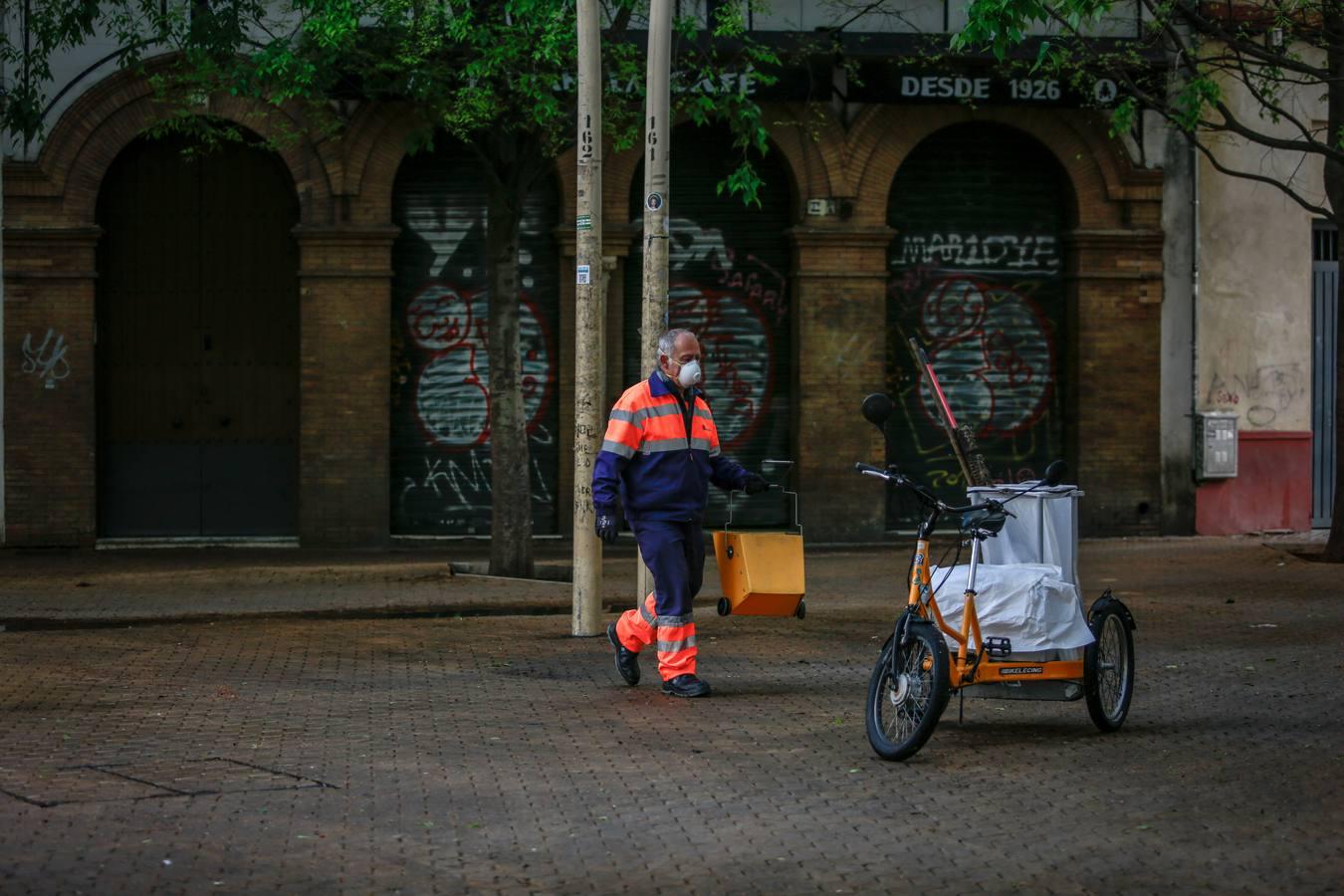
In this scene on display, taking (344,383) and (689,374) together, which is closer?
(689,374)

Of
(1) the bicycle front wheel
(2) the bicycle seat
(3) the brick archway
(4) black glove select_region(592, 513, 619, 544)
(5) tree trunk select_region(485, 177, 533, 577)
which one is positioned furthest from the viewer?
(3) the brick archway

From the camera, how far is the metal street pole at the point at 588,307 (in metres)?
12.9

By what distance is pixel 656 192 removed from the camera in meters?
13.3

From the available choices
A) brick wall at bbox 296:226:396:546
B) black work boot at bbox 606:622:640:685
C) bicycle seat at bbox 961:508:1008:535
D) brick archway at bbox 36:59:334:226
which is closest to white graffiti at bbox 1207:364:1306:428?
brick wall at bbox 296:226:396:546

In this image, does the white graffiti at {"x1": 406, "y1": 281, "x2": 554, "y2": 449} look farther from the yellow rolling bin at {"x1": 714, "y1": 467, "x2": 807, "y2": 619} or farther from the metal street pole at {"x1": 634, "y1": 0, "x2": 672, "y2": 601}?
the yellow rolling bin at {"x1": 714, "y1": 467, "x2": 807, "y2": 619}

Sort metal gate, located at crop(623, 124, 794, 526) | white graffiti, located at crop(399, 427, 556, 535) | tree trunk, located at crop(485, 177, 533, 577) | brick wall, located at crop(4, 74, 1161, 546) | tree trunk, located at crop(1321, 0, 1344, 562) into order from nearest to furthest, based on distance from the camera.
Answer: tree trunk, located at crop(485, 177, 533, 577), tree trunk, located at crop(1321, 0, 1344, 562), brick wall, located at crop(4, 74, 1161, 546), white graffiti, located at crop(399, 427, 556, 535), metal gate, located at crop(623, 124, 794, 526)

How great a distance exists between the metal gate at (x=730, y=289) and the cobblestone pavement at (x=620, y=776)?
30.0 feet

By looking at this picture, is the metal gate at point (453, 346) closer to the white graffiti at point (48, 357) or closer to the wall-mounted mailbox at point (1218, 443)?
the white graffiti at point (48, 357)

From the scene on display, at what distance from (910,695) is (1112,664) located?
131cm

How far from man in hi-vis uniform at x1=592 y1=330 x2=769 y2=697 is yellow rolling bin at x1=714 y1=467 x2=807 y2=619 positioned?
323 millimetres

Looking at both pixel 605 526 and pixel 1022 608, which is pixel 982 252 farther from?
pixel 1022 608

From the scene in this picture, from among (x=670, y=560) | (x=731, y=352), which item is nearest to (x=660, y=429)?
(x=670, y=560)

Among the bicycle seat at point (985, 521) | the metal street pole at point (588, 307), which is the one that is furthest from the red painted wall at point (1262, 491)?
the bicycle seat at point (985, 521)

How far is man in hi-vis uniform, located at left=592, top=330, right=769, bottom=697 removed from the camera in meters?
9.91
